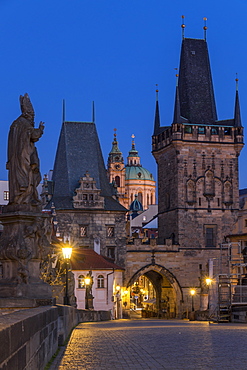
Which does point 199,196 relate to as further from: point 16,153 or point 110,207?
point 16,153

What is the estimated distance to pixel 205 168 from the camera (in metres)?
82.4

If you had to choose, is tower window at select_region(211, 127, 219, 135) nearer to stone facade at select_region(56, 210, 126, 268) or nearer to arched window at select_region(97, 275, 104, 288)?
stone facade at select_region(56, 210, 126, 268)

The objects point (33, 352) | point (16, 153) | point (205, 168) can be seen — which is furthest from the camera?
point (205, 168)

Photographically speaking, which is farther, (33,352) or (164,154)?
(164,154)

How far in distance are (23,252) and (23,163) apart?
1.88m

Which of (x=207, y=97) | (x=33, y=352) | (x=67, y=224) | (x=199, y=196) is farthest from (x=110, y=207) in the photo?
(x=33, y=352)

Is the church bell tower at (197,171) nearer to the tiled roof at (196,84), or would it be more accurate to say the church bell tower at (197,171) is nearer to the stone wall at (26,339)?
the tiled roof at (196,84)

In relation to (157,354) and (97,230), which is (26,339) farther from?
(97,230)

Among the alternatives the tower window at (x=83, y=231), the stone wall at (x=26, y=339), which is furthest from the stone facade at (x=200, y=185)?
the stone wall at (x=26, y=339)

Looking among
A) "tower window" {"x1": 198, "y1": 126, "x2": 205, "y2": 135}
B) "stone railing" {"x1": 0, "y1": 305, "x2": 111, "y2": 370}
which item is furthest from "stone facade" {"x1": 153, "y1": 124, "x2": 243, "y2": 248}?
"stone railing" {"x1": 0, "y1": 305, "x2": 111, "y2": 370}

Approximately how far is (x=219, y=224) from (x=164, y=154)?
411 inches

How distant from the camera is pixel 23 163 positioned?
1530cm

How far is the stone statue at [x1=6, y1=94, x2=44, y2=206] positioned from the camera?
15234 mm

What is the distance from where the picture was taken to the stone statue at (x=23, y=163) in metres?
15.2
